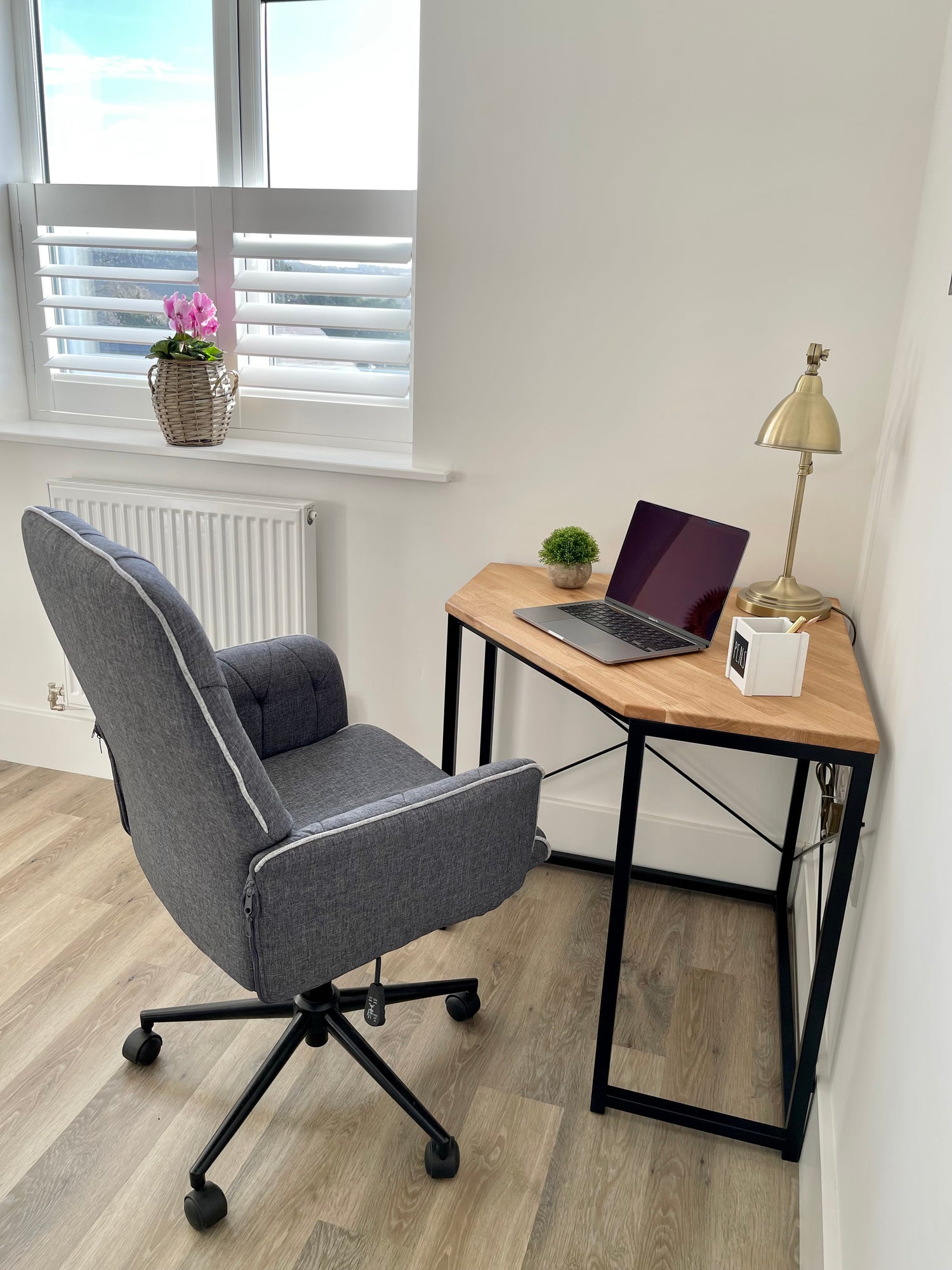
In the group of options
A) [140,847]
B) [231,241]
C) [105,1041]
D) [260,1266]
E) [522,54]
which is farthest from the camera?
[231,241]

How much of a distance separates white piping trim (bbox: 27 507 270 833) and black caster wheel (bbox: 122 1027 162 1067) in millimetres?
759

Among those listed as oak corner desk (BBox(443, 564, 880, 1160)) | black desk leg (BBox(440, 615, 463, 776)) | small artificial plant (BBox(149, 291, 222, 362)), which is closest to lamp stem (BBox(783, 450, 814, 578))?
oak corner desk (BBox(443, 564, 880, 1160))

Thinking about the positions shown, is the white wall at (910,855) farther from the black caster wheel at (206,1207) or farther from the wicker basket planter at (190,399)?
the wicker basket planter at (190,399)

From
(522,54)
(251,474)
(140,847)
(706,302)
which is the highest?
(522,54)

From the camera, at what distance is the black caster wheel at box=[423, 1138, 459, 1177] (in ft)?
5.01

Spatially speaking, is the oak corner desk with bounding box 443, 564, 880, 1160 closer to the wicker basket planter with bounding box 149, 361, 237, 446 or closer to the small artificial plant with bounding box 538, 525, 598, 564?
the small artificial plant with bounding box 538, 525, 598, 564

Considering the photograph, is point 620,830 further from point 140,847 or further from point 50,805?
point 50,805

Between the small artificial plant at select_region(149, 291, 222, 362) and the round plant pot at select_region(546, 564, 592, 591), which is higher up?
the small artificial plant at select_region(149, 291, 222, 362)

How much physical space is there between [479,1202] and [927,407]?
4.75 feet

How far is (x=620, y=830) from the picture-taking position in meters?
1.57

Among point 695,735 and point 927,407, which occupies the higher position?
point 927,407

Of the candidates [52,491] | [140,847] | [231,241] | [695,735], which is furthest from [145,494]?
[695,735]

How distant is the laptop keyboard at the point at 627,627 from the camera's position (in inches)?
68.6

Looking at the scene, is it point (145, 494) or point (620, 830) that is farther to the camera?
point (145, 494)
